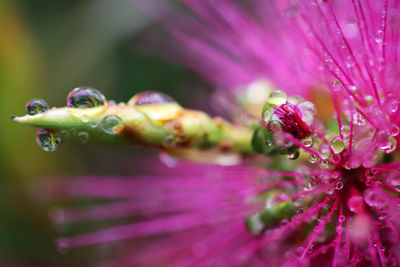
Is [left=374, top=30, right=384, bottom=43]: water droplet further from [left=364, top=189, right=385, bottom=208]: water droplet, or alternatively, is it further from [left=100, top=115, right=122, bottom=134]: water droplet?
[left=100, top=115, right=122, bottom=134]: water droplet

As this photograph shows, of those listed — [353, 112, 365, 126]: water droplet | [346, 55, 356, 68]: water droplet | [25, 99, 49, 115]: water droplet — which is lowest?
[353, 112, 365, 126]: water droplet

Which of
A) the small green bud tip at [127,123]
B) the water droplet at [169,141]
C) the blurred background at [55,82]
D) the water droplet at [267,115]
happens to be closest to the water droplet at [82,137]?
the small green bud tip at [127,123]

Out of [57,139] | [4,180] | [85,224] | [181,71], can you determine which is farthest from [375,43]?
[4,180]

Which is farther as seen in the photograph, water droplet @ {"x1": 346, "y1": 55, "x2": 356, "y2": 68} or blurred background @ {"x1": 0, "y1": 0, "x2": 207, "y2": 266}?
blurred background @ {"x1": 0, "y1": 0, "x2": 207, "y2": 266}

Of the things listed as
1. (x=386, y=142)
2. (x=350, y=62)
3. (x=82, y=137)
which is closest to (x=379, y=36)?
(x=350, y=62)

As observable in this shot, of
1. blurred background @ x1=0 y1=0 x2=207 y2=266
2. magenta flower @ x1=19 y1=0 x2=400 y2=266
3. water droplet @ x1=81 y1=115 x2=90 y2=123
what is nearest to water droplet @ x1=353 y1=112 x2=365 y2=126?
magenta flower @ x1=19 y1=0 x2=400 y2=266

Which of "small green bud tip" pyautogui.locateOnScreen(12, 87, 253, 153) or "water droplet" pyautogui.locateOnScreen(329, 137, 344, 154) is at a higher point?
"small green bud tip" pyautogui.locateOnScreen(12, 87, 253, 153)

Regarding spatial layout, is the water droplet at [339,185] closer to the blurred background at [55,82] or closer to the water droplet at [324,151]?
the water droplet at [324,151]

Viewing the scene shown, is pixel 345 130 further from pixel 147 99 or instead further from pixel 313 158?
pixel 147 99

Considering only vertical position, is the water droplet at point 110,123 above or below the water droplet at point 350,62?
below
